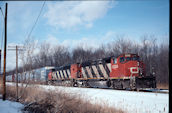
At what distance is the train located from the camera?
14.2m

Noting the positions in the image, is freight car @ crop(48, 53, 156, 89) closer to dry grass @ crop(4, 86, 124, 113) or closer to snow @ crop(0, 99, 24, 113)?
dry grass @ crop(4, 86, 124, 113)

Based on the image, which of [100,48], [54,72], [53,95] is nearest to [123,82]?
[53,95]

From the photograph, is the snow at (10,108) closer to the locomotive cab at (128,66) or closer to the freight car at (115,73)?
the freight car at (115,73)

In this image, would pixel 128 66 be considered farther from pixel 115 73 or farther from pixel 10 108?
pixel 10 108

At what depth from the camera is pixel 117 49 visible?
41719 mm

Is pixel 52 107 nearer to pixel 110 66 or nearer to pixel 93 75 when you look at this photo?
pixel 110 66

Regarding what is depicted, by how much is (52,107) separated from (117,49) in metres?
34.9

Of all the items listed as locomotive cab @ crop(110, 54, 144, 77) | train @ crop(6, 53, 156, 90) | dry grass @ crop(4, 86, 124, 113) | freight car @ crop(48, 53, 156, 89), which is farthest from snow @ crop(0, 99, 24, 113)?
locomotive cab @ crop(110, 54, 144, 77)

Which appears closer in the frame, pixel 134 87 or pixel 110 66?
pixel 134 87

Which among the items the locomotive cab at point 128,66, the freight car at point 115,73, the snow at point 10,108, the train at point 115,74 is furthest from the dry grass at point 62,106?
the locomotive cab at point 128,66

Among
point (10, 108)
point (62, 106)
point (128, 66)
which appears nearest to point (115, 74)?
point (128, 66)

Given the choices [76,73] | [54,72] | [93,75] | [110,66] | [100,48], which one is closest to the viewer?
[110,66]

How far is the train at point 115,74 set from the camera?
14.2 m

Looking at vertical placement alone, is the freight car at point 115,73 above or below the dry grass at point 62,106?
above
